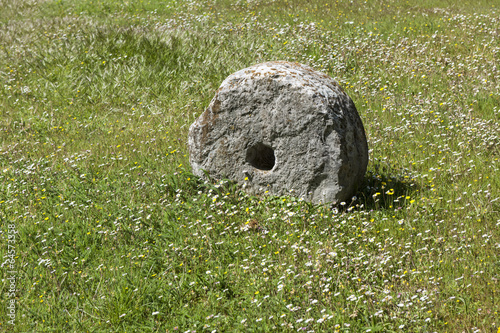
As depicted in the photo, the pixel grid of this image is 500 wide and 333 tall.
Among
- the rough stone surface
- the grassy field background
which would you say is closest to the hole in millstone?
the rough stone surface

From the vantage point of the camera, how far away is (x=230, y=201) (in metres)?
6.20

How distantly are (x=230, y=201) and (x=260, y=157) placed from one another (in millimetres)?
928

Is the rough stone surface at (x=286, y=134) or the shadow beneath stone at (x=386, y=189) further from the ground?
the rough stone surface at (x=286, y=134)

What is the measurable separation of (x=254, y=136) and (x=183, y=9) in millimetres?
12447

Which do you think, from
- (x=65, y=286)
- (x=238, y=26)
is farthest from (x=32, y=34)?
(x=65, y=286)

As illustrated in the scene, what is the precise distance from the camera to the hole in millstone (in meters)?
6.40

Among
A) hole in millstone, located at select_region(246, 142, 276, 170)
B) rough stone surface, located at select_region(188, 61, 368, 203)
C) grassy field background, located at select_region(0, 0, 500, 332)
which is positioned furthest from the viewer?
hole in millstone, located at select_region(246, 142, 276, 170)

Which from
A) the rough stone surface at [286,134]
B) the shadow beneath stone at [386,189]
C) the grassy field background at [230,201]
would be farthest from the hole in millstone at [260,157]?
the shadow beneath stone at [386,189]

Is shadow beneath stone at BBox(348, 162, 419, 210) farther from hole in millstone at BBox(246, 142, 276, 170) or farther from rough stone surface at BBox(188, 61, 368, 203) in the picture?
hole in millstone at BBox(246, 142, 276, 170)

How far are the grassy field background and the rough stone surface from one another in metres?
0.27

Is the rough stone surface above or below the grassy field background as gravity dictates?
above

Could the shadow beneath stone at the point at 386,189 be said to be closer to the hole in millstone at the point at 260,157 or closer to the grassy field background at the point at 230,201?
the grassy field background at the point at 230,201

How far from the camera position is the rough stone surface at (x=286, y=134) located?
581cm

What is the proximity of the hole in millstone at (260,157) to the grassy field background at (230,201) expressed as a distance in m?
0.52
